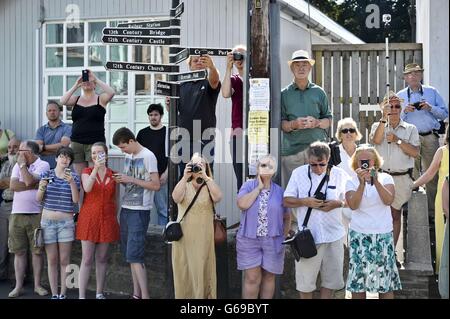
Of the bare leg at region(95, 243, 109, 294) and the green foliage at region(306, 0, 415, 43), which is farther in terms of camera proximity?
the green foliage at region(306, 0, 415, 43)

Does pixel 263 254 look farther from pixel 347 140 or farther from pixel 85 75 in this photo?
pixel 85 75

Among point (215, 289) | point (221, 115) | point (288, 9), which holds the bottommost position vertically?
point (215, 289)

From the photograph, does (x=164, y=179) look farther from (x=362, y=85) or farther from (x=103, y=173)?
(x=362, y=85)

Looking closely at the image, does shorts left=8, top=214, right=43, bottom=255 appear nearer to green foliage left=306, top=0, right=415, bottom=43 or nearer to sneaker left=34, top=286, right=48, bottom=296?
sneaker left=34, top=286, right=48, bottom=296

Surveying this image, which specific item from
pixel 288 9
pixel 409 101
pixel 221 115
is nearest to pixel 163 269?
pixel 221 115

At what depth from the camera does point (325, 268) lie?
7129 mm

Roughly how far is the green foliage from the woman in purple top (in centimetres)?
2052

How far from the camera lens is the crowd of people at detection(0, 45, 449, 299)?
23.1 feet

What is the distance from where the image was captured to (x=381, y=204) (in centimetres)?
698

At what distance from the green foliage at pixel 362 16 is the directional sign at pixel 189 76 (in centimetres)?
1989

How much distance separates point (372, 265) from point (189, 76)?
2.57 m

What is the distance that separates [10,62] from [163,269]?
16.3 feet

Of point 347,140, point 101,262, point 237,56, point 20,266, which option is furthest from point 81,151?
point 347,140

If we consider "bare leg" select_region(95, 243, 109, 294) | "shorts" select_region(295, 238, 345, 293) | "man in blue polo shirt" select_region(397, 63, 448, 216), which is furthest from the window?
"shorts" select_region(295, 238, 345, 293)
